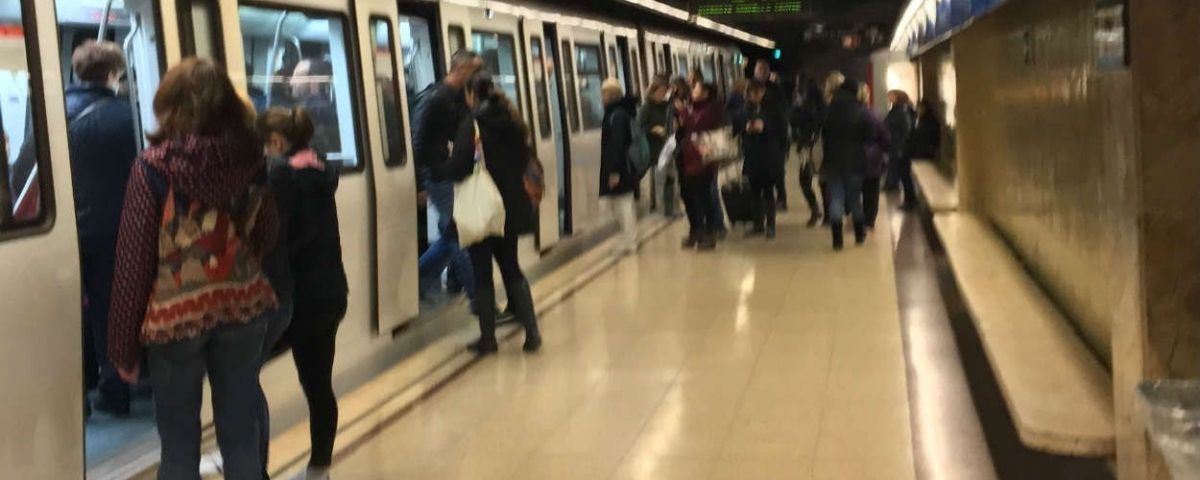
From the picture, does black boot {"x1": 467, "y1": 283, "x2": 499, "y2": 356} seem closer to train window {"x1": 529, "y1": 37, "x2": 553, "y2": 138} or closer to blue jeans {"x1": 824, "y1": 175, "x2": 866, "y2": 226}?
train window {"x1": 529, "y1": 37, "x2": 553, "y2": 138}

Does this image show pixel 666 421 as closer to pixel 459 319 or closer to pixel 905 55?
pixel 459 319

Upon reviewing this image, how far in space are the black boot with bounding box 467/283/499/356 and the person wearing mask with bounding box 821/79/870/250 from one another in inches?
169

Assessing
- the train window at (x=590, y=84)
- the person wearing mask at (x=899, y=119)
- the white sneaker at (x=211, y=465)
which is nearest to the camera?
the white sneaker at (x=211, y=465)

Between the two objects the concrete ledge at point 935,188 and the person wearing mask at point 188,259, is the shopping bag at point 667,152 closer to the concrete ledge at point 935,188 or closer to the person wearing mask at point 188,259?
the concrete ledge at point 935,188

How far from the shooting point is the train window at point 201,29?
15.8ft

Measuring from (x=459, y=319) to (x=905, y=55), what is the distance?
1564 centimetres

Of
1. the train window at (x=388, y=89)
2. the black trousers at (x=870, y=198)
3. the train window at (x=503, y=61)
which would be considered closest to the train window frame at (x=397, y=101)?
the train window at (x=388, y=89)

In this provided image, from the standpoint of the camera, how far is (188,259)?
3.67 meters

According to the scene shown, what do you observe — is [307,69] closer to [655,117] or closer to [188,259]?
[188,259]

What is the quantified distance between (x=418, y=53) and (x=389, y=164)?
157cm

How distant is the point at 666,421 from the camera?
5395 mm

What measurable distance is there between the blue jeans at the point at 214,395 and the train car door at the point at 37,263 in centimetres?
34

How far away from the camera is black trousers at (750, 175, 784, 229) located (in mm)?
11023

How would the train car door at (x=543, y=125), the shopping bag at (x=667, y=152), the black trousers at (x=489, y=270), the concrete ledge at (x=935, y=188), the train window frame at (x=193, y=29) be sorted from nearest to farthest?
the train window frame at (x=193, y=29)
the black trousers at (x=489, y=270)
the concrete ledge at (x=935, y=188)
the train car door at (x=543, y=125)
the shopping bag at (x=667, y=152)
